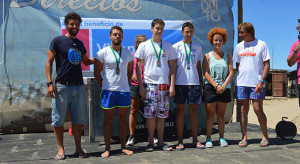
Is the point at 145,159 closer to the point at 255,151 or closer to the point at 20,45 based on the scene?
the point at 255,151

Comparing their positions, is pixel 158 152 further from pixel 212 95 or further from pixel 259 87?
pixel 259 87

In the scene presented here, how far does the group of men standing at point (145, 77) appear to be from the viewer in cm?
342

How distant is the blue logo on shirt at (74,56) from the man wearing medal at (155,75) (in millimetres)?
734

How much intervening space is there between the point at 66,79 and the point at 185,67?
1.52 metres

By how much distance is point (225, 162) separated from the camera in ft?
10.7

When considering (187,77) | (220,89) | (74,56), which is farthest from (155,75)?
(74,56)

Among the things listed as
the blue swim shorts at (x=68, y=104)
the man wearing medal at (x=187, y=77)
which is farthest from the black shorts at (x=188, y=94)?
the blue swim shorts at (x=68, y=104)

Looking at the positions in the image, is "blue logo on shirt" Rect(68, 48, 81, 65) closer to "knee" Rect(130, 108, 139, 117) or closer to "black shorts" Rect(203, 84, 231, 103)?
"knee" Rect(130, 108, 139, 117)

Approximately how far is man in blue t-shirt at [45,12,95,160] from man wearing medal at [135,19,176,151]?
755 millimetres

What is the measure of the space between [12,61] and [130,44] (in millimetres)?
2104

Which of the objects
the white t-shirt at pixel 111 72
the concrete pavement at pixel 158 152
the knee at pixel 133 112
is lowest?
the concrete pavement at pixel 158 152

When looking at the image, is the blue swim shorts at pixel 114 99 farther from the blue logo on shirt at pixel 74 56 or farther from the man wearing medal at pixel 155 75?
the blue logo on shirt at pixel 74 56

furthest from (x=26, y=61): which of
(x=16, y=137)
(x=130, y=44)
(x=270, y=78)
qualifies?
(x=270, y=78)

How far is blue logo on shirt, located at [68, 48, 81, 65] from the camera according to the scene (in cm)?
338
